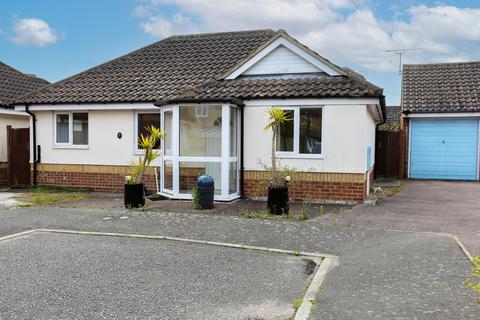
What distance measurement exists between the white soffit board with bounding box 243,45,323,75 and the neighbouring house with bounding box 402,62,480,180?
831cm

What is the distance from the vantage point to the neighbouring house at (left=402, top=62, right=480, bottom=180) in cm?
1881

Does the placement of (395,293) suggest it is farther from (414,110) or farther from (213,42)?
(414,110)

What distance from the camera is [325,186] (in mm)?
11656

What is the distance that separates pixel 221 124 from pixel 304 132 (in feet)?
6.93

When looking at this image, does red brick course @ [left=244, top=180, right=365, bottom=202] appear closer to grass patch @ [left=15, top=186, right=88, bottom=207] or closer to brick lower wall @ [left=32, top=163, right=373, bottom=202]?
brick lower wall @ [left=32, top=163, right=373, bottom=202]

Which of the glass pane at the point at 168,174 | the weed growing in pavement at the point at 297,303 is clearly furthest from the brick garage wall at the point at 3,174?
the weed growing in pavement at the point at 297,303

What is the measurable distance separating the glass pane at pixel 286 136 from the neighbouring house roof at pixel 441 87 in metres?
9.19

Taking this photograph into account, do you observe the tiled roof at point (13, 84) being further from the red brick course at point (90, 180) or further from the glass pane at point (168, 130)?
the glass pane at point (168, 130)

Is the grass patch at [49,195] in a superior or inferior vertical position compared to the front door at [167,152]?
inferior

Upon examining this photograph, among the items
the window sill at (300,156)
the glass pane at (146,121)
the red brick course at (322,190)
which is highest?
the glass pane at (146,121)

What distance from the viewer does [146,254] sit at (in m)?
6.67

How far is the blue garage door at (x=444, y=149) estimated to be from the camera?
18.9m

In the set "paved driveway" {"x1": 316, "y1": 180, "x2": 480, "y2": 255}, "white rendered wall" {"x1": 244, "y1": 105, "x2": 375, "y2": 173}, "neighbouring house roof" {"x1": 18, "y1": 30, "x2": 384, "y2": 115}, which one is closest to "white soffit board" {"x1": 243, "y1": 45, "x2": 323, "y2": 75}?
"neighbouring house roof" {"x1": 18, "y1": 30, "x2": 384, "y2": 115}

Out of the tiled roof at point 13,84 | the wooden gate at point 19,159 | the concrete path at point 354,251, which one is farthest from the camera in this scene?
the tiled roof at point 13,84
